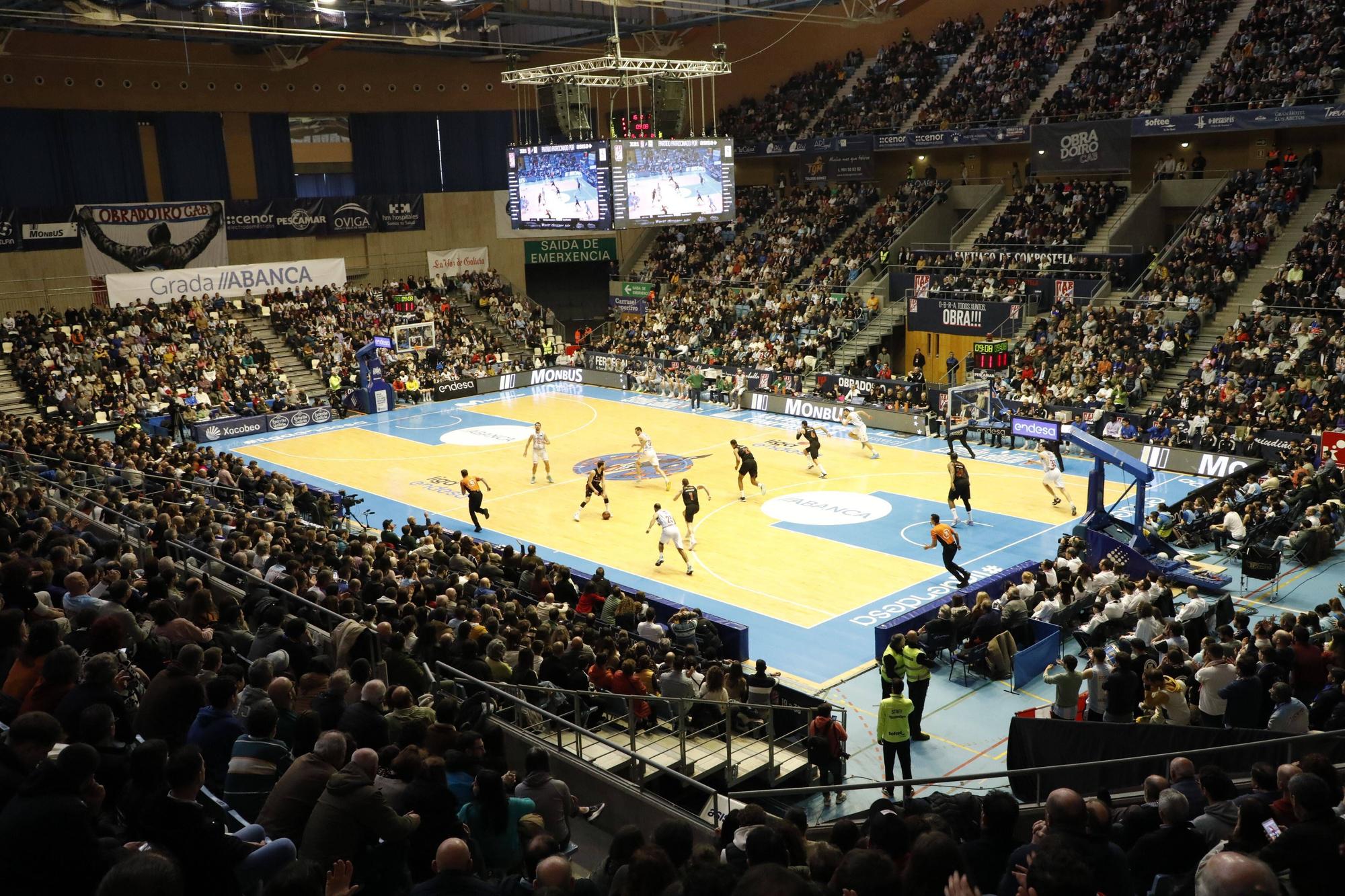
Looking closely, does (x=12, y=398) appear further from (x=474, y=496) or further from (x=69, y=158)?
(x=474, y=496)

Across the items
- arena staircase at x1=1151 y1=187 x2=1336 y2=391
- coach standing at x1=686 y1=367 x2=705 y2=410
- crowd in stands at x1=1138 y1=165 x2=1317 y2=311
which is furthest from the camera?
coach standing at x1=686 y1=367 x2=705 y2=410

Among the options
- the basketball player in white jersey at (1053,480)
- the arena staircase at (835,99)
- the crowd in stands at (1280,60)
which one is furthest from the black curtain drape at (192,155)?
the crowd in stands at (1280,60)

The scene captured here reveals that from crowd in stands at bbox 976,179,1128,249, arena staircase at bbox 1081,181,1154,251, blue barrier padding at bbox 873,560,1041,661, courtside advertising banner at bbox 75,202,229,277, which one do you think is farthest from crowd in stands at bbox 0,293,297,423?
arena staircase at bbox 1081,181,1154,251

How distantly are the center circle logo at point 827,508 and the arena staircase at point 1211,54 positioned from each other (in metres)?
20.5

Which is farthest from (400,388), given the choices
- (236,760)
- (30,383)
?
(236,760)

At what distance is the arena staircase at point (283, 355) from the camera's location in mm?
41562

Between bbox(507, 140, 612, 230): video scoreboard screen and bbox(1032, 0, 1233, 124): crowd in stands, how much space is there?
19887 mm

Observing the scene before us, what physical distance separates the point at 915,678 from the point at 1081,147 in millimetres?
Answer: 29769

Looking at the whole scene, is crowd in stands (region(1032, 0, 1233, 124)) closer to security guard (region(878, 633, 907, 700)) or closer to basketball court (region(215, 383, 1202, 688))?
basketball court (region(215, 383, 1202, 688))

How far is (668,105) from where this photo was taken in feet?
99.2

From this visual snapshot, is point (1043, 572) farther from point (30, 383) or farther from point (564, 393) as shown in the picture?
point (30, 383)

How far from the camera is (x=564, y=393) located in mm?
42875

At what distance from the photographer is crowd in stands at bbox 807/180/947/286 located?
1724 inches

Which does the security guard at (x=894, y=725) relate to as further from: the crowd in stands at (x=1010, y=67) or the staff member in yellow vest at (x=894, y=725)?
the crowd in stands at (x=1010, y=67)
